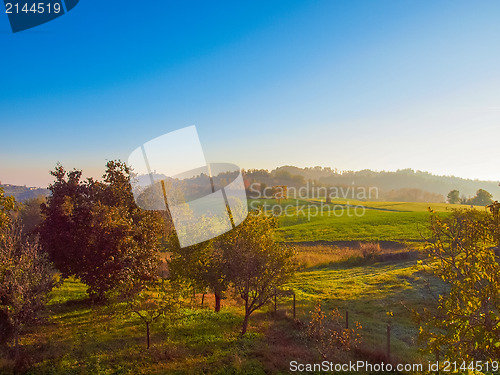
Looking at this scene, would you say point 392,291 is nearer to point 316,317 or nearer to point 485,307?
point 316,317

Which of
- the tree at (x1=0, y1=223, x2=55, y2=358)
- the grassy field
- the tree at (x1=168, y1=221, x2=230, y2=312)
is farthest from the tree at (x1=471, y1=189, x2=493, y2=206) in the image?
the tree at (x1=0, y1=223, x2=55, y2=358)

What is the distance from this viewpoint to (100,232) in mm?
21781

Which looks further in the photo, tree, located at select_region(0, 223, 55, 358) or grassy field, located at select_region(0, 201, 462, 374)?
grassy field, located at select_region(0, 201, 462, 374)

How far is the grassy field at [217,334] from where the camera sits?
16.0m

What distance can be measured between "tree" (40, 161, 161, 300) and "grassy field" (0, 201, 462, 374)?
312 centimetres

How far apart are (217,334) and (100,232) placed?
11207 millimetres

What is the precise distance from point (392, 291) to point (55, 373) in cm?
2999

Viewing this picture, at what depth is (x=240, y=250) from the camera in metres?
20.2

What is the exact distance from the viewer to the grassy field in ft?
52.6

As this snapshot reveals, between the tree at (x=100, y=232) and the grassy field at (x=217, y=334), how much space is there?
312 centimetres

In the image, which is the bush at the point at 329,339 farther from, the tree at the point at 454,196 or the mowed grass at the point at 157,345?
the tree at the point at 454,196

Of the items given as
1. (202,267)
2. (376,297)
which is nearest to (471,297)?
(202,267)

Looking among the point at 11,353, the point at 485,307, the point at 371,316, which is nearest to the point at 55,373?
the point at 11,353

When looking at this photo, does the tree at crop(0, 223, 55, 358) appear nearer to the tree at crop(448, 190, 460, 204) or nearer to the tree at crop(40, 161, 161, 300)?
the tree at crop(40, 161, 161, 300)
